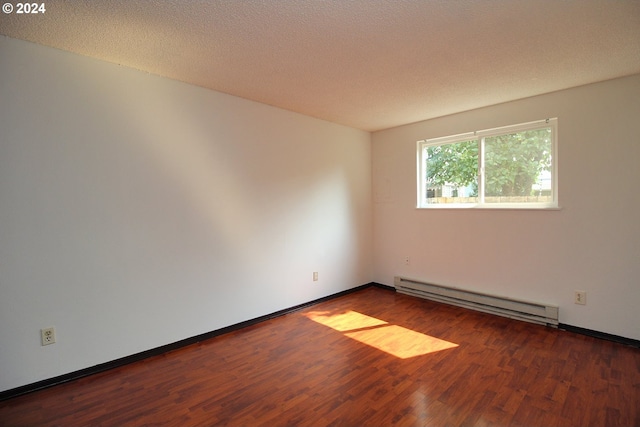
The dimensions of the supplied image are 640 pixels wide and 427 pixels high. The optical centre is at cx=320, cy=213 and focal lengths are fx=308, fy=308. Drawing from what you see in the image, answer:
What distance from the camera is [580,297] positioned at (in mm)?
3004

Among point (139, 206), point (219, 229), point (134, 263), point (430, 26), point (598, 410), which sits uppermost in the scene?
point (430, 26)

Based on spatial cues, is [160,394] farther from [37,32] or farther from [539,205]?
[539,205]

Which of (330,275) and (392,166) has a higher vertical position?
(392,166)

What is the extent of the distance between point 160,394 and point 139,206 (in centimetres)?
144

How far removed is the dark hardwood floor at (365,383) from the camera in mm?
1856

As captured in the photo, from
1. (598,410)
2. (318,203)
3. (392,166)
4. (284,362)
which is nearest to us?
(598,410)

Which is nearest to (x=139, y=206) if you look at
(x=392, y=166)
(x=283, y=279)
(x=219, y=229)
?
(x=219, y=229)

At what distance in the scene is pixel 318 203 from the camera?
403 centimetres

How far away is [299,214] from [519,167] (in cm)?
255

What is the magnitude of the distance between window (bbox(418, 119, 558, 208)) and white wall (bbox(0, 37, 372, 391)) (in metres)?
1.79

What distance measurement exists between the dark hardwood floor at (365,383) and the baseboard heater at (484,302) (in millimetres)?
132

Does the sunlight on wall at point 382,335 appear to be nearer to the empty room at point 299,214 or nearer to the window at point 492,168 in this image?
the empty room at point 299,214

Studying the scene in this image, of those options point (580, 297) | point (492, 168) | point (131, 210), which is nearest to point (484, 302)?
point (580, 297)

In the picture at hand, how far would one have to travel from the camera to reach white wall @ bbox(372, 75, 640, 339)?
2.75 m
